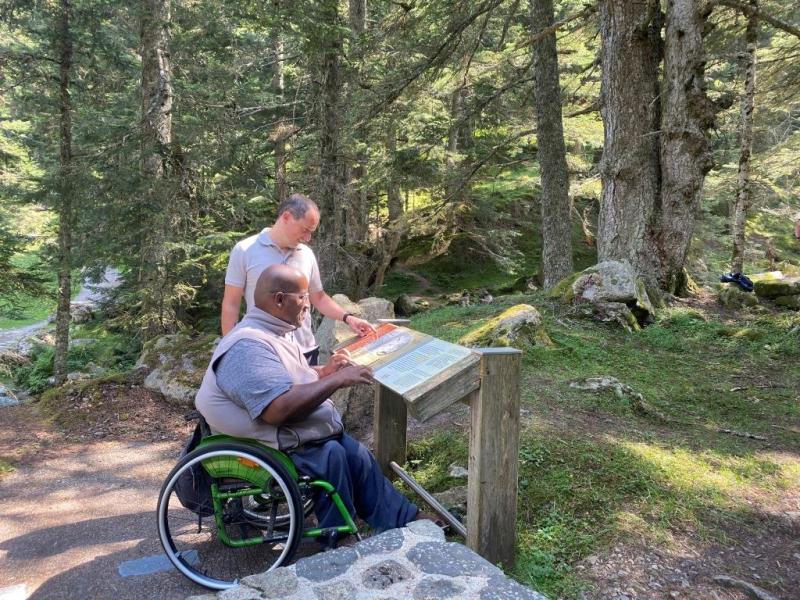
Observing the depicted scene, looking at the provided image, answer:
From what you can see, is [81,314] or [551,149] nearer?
[551,149]

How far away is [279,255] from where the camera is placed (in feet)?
12.2

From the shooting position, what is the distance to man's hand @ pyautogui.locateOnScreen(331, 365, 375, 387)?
2658 millimetres

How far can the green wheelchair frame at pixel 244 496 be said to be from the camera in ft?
9.01

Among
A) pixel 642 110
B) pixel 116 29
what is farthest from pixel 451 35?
pixel 116 29

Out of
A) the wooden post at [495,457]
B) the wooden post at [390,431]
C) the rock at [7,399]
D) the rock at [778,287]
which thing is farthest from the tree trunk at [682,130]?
the rock at [7,399]

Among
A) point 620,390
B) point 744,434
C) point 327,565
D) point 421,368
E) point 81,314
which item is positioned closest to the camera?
point 327,565

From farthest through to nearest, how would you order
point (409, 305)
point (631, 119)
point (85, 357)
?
point (85, 357), point (409, 305), point (631, 119)

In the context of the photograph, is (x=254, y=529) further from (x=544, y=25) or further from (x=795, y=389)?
(x=544, y=25)

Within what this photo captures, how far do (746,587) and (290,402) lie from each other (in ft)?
7.71

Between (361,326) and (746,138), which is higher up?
(746,138)

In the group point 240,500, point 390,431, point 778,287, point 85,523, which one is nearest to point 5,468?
point 85,523

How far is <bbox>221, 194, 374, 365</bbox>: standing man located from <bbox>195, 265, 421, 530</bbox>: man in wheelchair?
68cm

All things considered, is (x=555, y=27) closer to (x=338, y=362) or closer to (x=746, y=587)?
(x=338, y=362)

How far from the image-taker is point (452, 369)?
2637mm
